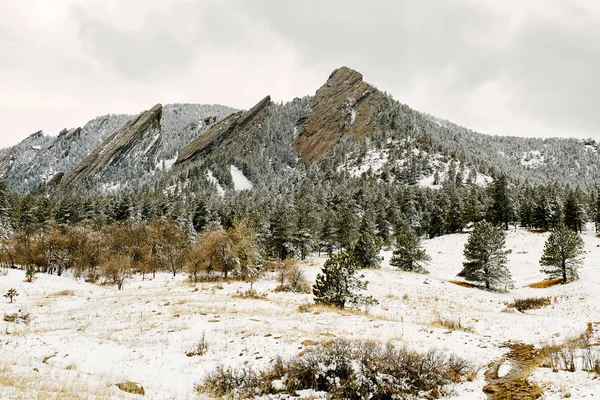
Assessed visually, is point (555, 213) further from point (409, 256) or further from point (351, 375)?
point (351, 375)

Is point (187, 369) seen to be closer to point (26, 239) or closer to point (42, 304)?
point (42, 304)

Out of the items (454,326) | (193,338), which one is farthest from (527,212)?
(193,338)

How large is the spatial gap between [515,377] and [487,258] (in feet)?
148

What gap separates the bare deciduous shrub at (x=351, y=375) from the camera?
11008 millimetres

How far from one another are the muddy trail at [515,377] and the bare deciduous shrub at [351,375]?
837mm

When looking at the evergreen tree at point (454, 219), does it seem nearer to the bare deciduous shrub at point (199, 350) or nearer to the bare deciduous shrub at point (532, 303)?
the bare deciduous shrub at point (532, 303)

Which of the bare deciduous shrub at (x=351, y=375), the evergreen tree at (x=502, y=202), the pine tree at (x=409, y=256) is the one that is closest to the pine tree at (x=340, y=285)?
the bare deciduous shrub at (x=351, y=375)

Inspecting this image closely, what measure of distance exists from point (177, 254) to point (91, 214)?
45423 millimetres

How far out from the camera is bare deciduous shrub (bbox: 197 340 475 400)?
11008mm

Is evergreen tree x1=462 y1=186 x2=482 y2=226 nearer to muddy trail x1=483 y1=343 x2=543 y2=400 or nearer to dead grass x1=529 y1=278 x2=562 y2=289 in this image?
dead grass x1=529 y1=278 x2=562 y2=289

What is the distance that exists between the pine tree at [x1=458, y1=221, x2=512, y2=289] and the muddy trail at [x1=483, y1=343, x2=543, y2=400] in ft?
129

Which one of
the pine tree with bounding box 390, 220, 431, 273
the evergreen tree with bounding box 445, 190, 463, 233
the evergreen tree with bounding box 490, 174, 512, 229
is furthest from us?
the evergreen tree with bounding box 445, 190, 463, 233

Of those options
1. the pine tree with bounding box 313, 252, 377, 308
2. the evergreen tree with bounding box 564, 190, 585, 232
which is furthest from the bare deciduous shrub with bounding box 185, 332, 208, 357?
the evergreen tree with bounding box 564, 190, 585, 232

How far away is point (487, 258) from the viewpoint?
→ 5122 centimetres
